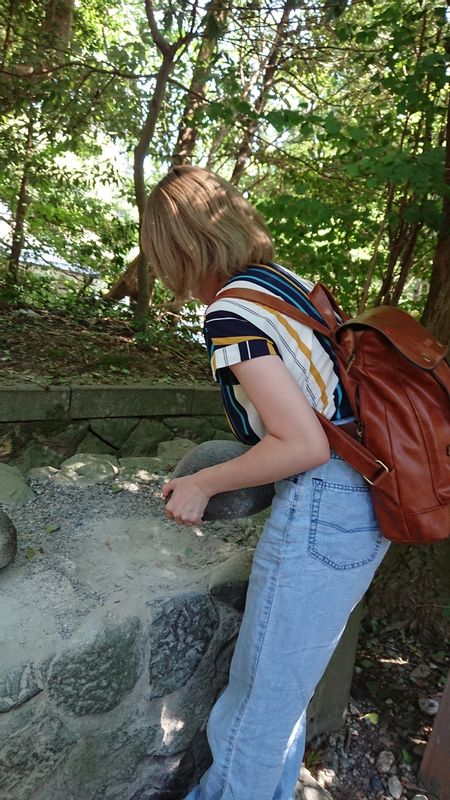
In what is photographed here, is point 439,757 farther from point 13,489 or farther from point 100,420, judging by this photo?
point 100,420

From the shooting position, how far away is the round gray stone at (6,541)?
169cm

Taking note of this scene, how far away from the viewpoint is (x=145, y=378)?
14.7 ft

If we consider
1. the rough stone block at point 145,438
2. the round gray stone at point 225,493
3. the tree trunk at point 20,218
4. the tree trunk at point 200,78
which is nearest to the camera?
the round gray stone at point 225,493

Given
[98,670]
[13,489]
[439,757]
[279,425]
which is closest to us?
[279,425]

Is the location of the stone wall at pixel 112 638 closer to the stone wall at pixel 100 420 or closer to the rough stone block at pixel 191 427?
the stone wall at pixel 100 420

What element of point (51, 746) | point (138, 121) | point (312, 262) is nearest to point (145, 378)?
point (312, 262)

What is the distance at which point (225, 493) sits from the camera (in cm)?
162

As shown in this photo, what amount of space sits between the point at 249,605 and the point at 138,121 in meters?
5.16

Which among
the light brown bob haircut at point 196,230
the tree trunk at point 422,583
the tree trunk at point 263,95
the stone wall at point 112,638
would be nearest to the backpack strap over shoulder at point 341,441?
the light brown bob haircut at point 196,230

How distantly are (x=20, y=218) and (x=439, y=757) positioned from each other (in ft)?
18.1

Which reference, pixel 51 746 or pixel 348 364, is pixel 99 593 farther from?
pixel 348 364

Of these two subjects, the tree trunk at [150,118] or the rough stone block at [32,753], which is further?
the tree trunk at [150,118]

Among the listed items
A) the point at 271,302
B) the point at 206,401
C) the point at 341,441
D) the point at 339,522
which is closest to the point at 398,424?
the point at 341,441

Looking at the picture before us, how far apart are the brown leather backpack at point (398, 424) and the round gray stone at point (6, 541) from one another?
97cm
